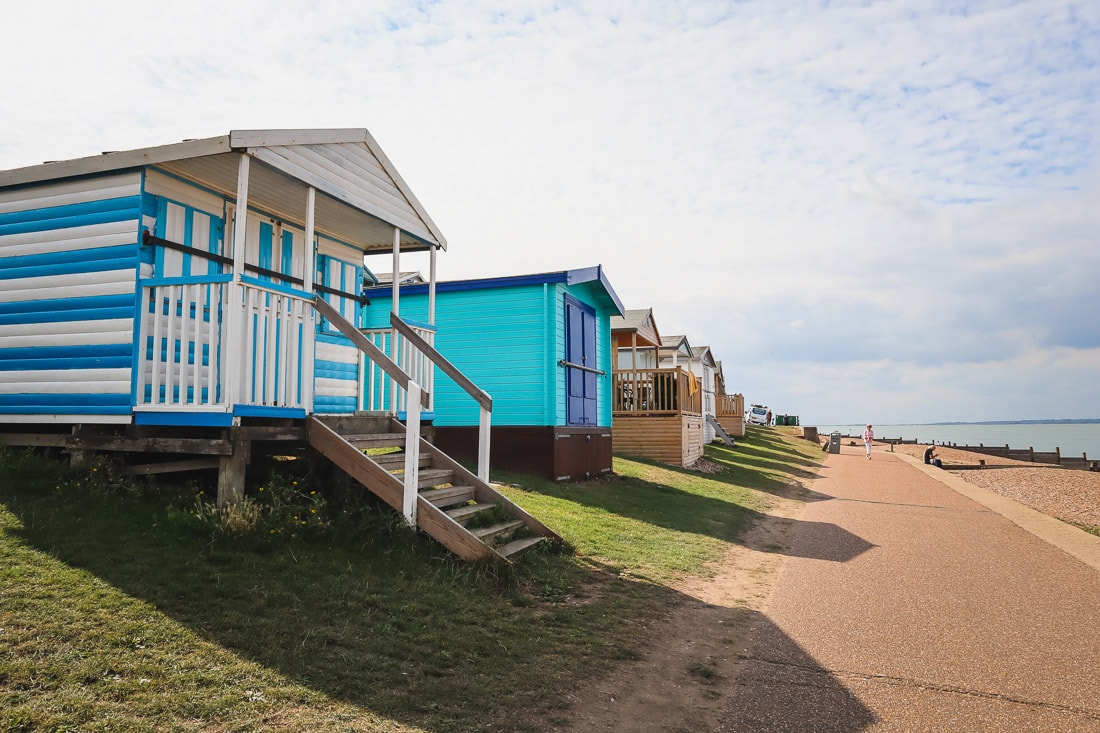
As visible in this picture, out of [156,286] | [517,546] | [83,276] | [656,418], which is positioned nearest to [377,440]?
[517,546]

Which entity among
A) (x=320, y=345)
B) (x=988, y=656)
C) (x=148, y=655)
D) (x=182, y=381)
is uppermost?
(x=320, y=345)

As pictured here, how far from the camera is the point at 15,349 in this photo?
25.4 ft

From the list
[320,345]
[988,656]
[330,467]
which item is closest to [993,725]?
[988,656]

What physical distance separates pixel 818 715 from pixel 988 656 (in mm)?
1994

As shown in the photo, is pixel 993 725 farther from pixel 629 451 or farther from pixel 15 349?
pixel 629 451

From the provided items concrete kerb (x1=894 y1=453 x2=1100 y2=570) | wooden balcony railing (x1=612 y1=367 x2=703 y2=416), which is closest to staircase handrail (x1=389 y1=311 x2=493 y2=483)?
concrete kerb (x1=894 y1=453 x2=1100 y2=570)

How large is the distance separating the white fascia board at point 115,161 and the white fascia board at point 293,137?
0.13m

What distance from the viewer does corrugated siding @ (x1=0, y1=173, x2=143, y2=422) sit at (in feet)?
23.5

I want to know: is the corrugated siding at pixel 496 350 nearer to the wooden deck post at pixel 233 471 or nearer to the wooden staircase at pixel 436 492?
the wooden staircase at pixel 436 492

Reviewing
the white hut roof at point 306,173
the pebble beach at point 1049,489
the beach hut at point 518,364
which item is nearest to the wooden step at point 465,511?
the white hut roof at point 306,173

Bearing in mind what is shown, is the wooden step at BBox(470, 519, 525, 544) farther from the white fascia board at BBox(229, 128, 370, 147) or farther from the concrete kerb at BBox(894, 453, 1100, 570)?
the concrete kerb at BBox(894, 453, 1100, 570)

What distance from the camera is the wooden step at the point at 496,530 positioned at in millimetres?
6961

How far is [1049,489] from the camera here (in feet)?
65.5

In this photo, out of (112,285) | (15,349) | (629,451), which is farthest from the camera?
(629,451)
